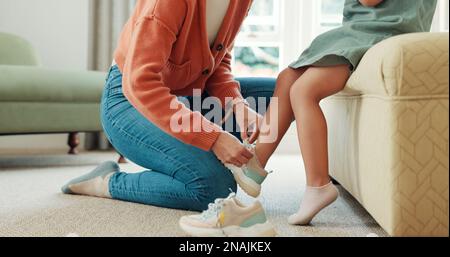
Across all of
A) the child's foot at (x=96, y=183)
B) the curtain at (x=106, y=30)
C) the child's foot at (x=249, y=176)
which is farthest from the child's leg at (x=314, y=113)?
the curtain at (x=106, y=30)

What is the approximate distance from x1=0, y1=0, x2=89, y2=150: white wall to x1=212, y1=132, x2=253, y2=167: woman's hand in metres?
2.47

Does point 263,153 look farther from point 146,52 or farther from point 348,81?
point 146,52

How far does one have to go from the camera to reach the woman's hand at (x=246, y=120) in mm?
1427

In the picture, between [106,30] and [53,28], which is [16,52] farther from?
[106,30]

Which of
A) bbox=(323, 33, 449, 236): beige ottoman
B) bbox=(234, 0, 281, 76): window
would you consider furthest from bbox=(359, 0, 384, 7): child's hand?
bbox=(234, 0, 281, 76): window

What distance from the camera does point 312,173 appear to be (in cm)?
120

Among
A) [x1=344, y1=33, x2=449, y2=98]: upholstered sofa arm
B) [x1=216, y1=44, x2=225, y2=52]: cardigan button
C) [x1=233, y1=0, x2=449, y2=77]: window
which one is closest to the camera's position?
[x1=344, y1=33, x2=449, y2=98]: upholstered sofa arm

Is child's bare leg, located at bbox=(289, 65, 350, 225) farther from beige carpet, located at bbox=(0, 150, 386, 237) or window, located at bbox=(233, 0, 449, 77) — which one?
window, located at bbox=(233, 0, 449, 77)

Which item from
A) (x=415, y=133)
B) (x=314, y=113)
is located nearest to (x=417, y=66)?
(x=415, y=133)

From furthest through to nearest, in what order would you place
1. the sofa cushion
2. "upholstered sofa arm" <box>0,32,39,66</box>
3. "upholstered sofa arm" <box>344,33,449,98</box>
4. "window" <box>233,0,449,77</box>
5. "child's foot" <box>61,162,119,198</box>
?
"window" <box>233,0,449,77</box>, "upholstered sofa arm" <box>0,32,39,66</box>, the sofa cushion, "child's foot" <box>61,162,119,198</box>, "upholstered sofa arm" <box>344,33,449,98</box>

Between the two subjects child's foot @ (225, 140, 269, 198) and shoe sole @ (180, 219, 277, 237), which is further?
child's foot @ (225, 140, 269, 198)

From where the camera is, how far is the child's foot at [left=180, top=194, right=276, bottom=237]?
1036 millimetres
